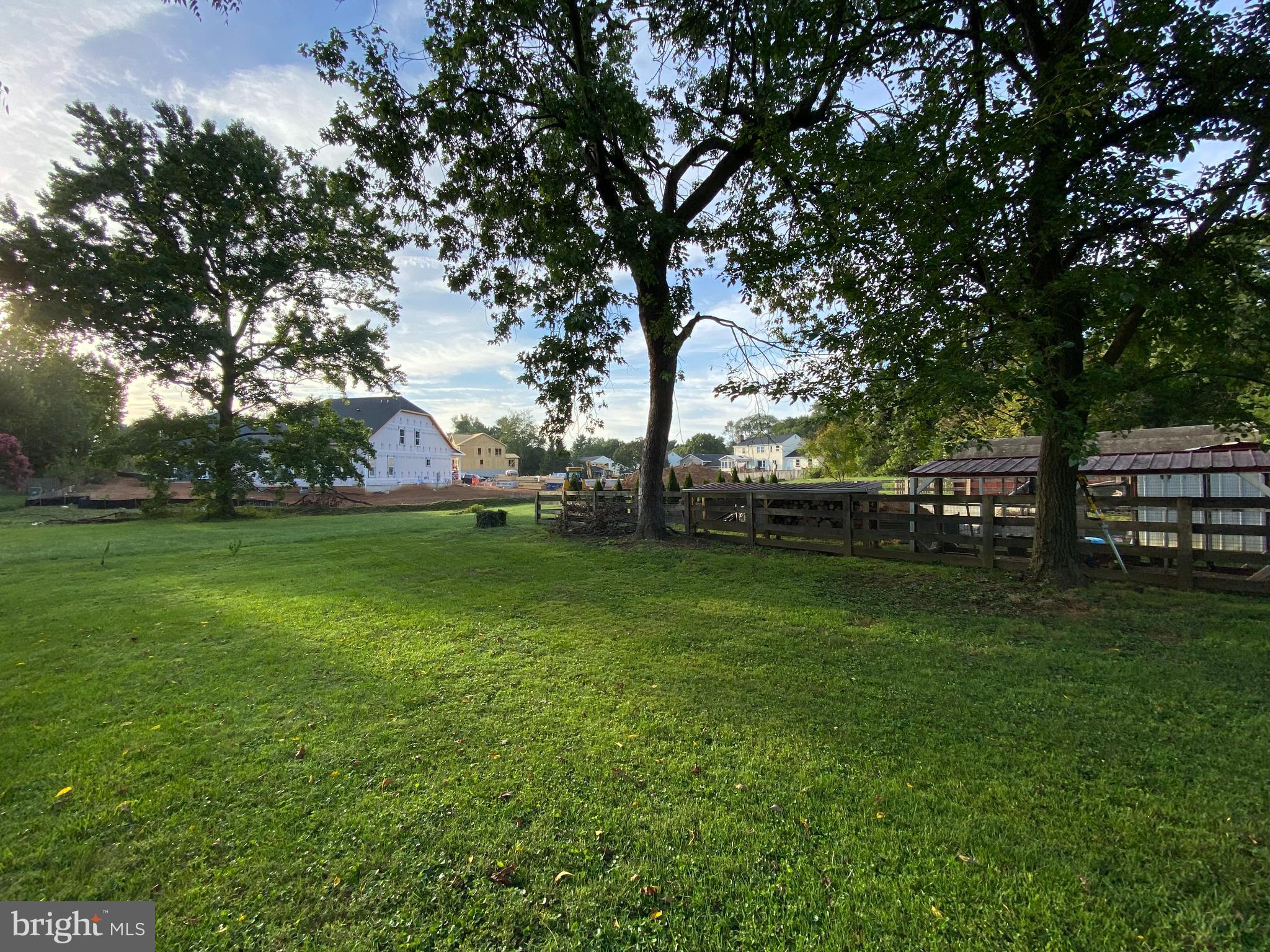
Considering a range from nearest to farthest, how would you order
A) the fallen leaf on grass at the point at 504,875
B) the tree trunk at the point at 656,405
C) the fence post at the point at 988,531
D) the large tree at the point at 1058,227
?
the fallen leaf on grass at the point at 504,875, the large tree at the point at 1058,227, the fence post at the point at 988,531, the tree trunk at the point at 656,405

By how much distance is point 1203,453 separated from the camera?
8977 millimetres

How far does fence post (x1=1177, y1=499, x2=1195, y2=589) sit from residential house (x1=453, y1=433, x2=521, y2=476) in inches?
2846

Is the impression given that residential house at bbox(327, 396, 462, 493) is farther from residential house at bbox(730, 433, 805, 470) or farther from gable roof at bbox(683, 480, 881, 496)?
residential house at bbox(730, 433, 805, 470)

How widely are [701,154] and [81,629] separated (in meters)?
13.3

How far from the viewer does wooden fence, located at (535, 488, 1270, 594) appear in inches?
250

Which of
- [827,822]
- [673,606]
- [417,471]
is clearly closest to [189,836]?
[827,822]

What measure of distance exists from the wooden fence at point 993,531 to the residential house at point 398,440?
3578 centimetres

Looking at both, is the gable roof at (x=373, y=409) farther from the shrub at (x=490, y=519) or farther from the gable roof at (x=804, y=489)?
the gable roof at (x=804, y=489)

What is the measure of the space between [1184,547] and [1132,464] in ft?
13.6

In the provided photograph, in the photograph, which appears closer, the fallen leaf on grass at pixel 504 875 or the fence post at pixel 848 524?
the fallen leaf on grass at pixel 504 875

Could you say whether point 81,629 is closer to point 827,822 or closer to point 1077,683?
point 827,822

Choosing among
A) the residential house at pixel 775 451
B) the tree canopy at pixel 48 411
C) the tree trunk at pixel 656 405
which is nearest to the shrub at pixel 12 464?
the tree canopy at pixel 48 411

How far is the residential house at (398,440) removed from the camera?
42.8 meters

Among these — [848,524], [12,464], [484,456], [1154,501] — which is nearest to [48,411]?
[12,464]
